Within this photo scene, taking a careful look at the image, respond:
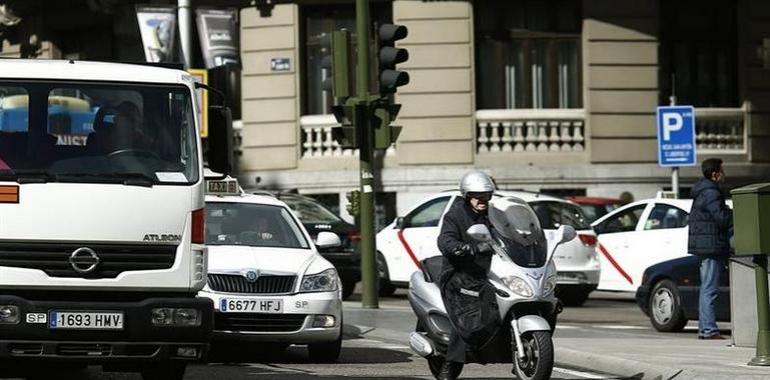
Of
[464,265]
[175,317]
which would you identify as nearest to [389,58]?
[464,265]

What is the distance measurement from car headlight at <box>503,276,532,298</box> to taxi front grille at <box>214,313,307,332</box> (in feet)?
10.0

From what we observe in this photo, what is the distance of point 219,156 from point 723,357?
493 centimetres

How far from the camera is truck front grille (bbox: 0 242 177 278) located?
11.7 metres

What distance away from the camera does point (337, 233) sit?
25.1m

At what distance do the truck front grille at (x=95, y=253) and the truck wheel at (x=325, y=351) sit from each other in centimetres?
383

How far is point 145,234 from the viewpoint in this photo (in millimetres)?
11953

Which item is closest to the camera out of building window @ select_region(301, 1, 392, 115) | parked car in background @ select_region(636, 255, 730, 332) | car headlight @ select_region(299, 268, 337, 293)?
car headlight @ select_region(299, 268, 337, 293)

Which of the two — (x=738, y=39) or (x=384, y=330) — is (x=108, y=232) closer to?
(x=384, y=330)

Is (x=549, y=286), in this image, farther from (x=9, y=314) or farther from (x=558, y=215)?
(x=558, y=215)

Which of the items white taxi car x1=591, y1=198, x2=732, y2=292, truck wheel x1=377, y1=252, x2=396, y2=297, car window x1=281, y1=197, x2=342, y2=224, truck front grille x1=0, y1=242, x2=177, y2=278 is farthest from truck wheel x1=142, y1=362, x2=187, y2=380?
car window x1=281, y1=197, x2=342, y2=224

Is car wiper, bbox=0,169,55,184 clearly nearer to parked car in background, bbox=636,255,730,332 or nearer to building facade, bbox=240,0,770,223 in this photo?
parked car in background, bbox=636,255,730,332

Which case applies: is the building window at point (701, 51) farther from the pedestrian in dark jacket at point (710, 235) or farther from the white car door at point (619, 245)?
the pedestrian in dark jacket at point (710, 235)

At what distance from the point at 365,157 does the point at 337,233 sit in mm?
3276

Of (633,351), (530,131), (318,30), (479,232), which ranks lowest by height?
(633,351)
